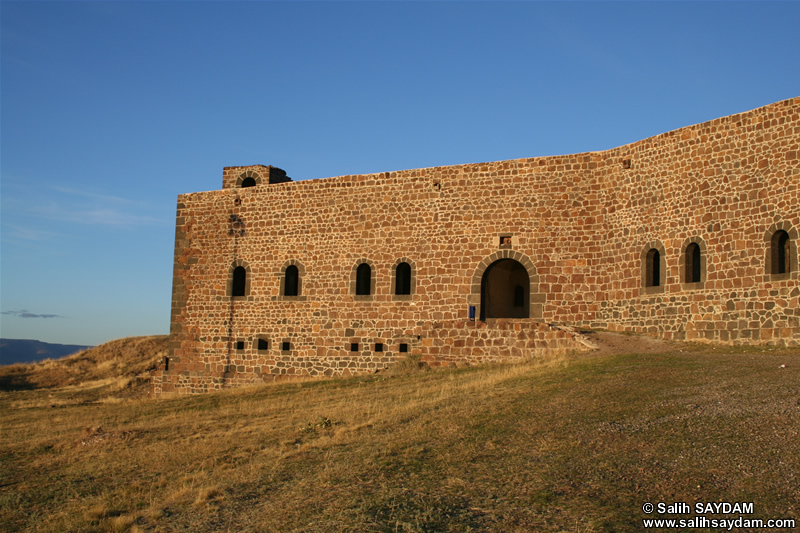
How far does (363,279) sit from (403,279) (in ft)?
4.04

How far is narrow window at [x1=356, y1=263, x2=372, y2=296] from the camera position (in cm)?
2128

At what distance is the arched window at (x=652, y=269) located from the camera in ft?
57.7

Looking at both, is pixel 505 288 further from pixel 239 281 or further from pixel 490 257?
pixel 239 281

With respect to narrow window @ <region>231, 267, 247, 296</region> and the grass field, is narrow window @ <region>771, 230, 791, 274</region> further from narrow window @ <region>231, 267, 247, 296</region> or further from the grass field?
narrow window @ <region>231, 267, 247, 296</region>

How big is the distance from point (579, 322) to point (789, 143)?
6205mm

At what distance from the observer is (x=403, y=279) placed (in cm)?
2103

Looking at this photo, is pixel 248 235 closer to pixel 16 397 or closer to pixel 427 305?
pixel 427 305

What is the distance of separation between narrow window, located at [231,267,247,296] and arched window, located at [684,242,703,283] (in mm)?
12748

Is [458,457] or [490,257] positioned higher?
[490,257]

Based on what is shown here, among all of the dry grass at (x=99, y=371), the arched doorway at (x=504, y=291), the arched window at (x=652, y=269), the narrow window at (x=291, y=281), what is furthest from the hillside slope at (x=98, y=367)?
the arched window at (x=652, y=269)

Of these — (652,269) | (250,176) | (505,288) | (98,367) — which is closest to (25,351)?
(98,367)

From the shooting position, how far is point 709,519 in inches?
233

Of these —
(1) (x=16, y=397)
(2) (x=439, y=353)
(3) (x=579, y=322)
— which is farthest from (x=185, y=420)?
(1) (x=16, y=397)

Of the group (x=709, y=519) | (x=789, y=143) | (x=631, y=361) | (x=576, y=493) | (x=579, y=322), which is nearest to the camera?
(x=709, y=519)
